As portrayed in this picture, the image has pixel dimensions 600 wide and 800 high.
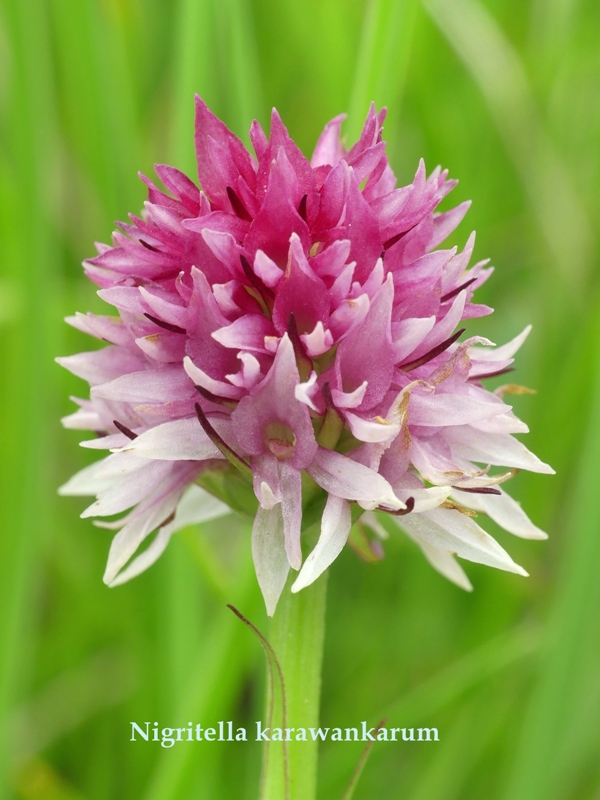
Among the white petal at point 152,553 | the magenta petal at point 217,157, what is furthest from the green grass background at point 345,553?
the magenta petal at point 217,157

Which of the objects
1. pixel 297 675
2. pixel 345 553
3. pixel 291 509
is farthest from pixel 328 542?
pixel 345 553

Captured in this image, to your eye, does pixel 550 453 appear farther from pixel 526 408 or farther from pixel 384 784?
pixel 384 784

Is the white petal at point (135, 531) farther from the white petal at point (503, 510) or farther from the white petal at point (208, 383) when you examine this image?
the white petal at point (503, 510)

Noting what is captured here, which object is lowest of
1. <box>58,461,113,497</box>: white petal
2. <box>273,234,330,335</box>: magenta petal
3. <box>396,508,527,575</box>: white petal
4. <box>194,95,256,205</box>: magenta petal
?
<box>396,508,527,575</box>: white petal

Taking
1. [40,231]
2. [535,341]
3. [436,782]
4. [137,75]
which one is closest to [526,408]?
[535,341]

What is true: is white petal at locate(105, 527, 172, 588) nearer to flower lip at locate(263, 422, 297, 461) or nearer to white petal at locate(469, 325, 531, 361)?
flower lip at locate(263, 422, 297, 461)

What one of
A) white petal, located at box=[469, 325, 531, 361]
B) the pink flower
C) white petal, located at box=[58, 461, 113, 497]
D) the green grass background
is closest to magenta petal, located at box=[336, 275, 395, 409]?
the pink flower
